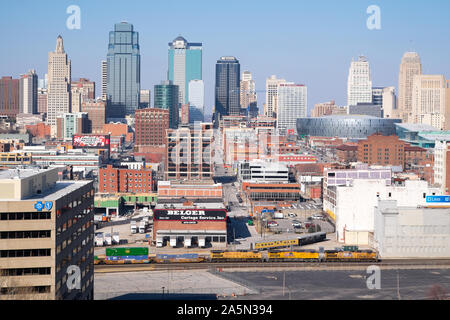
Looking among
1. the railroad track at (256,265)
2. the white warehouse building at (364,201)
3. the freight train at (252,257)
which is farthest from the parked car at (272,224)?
the railroad track at (256,265)

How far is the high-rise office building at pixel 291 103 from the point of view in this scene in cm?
12069

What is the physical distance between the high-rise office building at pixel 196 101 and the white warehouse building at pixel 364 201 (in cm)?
12413

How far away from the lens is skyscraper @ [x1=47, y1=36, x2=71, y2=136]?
369ft

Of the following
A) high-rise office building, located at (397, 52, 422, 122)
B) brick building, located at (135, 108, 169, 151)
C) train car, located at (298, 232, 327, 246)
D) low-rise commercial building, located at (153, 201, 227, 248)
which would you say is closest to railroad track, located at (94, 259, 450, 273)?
low-rise commercial building, located at (153, 201, 227, 248)

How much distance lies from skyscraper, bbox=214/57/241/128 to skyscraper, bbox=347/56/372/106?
25102mm

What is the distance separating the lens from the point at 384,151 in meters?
58.1

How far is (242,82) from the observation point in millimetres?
158500

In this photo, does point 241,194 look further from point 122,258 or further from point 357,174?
point 122,258

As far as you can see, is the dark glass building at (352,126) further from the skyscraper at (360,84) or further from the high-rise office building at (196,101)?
the high-rise office building at (196,101)

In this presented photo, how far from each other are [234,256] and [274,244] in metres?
2.97

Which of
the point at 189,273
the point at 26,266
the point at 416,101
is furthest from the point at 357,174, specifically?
the point at 416,101

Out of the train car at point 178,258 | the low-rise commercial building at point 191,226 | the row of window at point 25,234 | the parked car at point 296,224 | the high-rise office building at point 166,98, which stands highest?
the high-rise office building at point 166,98

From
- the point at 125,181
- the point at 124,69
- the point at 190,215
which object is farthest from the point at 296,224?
the point at 124,69

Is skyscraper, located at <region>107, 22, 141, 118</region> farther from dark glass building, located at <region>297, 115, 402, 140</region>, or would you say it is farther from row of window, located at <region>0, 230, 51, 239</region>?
row of window, located at <region>0, 230, 51, 239</region>
